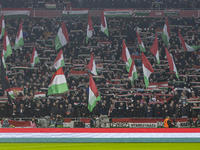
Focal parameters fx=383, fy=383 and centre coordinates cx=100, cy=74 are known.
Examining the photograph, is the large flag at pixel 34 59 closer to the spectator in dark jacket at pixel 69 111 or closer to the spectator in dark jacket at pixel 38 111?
the spectator in dark jacket at pixel 38 111

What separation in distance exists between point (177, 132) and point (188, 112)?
596cm

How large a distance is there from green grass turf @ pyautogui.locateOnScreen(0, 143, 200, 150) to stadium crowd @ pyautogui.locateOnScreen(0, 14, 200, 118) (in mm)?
5887

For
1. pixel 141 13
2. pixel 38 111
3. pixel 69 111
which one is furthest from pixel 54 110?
pixel 141 13

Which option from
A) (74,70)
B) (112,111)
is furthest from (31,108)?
(74,70)

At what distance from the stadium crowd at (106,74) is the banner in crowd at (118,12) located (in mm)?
1190

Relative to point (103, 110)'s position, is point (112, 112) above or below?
below

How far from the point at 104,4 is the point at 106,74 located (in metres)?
14.8

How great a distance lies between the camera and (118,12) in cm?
3812

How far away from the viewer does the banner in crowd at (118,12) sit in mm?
38062

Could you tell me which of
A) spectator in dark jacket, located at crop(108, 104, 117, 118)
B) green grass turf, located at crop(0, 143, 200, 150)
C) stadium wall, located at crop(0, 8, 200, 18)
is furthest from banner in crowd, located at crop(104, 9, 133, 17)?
green grass turf, located at crop(0, 143, 200, 150)

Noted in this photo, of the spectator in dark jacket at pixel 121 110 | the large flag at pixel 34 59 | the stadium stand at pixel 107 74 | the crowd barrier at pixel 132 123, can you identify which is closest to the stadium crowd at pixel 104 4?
the stadium stand at pixel 107 74

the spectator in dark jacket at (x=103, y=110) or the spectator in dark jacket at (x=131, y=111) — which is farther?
the spectator in dark jacket at (x=103, y=110)

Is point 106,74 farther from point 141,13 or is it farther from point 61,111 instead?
point 141,13

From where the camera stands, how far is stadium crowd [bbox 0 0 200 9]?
126 ft
